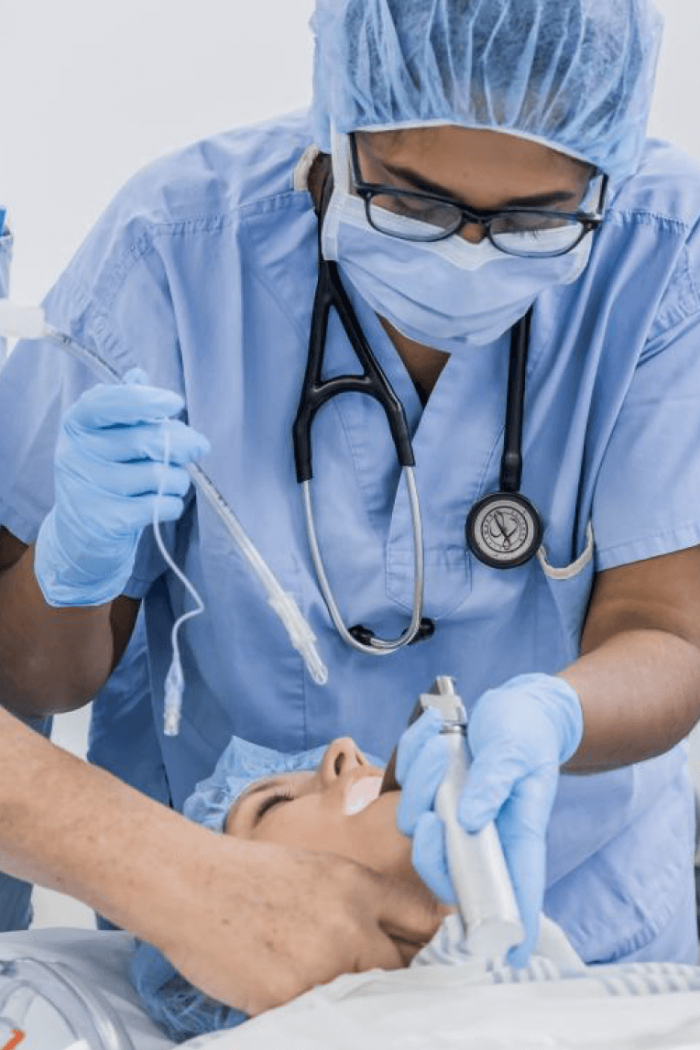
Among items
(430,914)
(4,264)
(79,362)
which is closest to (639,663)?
(430,914)

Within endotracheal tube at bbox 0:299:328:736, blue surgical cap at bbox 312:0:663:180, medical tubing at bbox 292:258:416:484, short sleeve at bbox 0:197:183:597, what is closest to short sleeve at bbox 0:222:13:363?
short sleeve at bbox 0:197:183:597

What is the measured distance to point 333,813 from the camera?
163cm

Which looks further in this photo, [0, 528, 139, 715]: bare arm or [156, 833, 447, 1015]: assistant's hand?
[0, 528, 139, 715]: bare arm

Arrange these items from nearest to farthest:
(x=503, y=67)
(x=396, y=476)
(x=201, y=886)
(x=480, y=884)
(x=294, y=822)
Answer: (x=480, y=884), (x=201, y=886), (x=503, y=67), (x=294, y=822), (x=396, y=476)

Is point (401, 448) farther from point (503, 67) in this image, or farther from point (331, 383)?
point (503, 67)

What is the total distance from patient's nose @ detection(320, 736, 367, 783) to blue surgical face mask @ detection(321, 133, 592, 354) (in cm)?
47

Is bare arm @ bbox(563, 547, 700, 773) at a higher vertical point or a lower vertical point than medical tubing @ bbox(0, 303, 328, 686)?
lower

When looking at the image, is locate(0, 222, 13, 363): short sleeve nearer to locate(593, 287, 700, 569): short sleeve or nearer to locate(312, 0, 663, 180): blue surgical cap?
locate(312, 0, 663, 180): blue surgical cap

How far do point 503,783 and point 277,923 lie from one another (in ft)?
0.81

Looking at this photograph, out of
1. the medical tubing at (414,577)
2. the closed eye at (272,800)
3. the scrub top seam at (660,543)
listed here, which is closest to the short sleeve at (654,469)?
the scrub top seam at (660,543)

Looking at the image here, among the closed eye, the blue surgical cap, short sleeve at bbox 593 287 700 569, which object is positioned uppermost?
the blue surgical cap

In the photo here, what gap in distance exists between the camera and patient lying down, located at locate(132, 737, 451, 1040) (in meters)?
1.60

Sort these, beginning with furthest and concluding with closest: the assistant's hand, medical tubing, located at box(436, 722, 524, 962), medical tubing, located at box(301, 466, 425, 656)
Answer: medical tubing, located at box(301, 466, 425, 656) < the assistant's hand < medical tubing, located at box(436, 722, 524, 962)

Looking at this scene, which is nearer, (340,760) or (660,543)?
(340,760)
